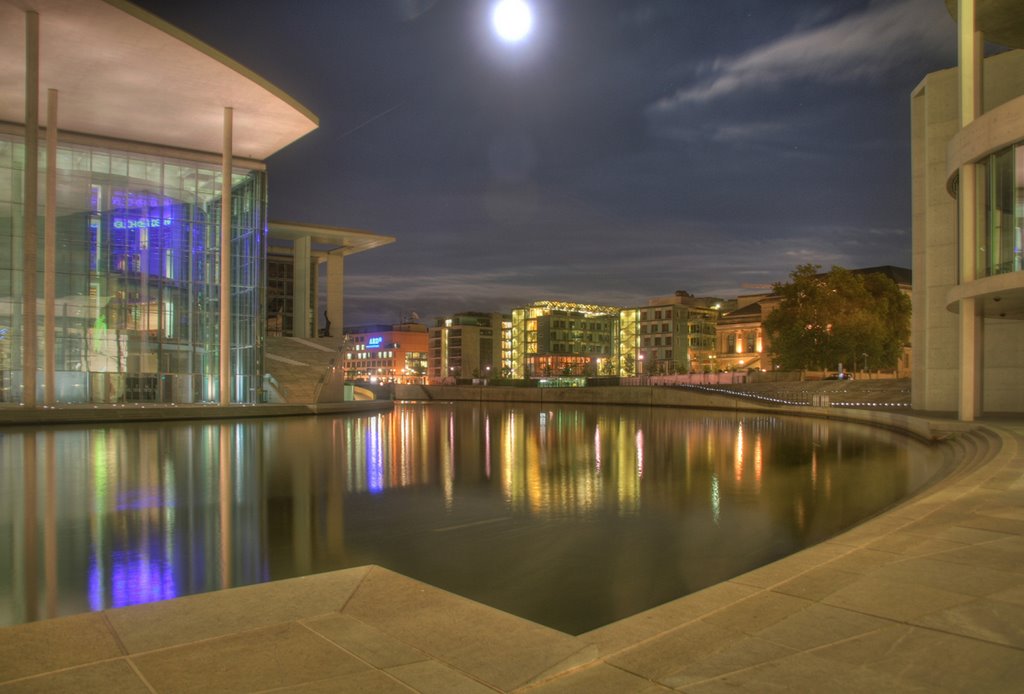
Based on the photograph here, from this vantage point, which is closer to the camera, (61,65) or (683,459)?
(683,459)

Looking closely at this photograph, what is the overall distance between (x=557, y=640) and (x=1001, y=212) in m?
22.6

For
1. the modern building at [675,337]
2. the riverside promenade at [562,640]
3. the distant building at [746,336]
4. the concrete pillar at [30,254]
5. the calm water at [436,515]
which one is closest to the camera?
the riverside promenade at [562,640]

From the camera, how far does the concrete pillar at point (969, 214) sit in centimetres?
2317

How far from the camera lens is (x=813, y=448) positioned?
22766 mm

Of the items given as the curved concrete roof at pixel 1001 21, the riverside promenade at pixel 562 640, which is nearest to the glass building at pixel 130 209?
the curved concrete roof at pixel 1001 21

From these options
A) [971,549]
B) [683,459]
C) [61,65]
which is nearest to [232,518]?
[971,549]

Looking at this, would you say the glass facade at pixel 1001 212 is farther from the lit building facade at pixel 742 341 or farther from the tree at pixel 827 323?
the lit building facade at pixel 742 341

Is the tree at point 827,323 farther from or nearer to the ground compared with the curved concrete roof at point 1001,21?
nearer to the ground

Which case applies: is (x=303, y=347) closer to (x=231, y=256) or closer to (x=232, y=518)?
(x=231, y=256)

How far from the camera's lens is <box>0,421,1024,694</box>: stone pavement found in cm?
424

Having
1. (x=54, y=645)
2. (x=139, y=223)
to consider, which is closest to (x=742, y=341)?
(x=139, y=223)

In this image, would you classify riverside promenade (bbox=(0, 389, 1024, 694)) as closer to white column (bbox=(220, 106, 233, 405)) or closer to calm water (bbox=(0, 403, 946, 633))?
calm water (bbox=(0, 403, 946, 633))

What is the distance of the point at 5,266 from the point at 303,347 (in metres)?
20.2

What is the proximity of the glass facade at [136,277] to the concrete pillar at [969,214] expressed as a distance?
3385 centimetres
